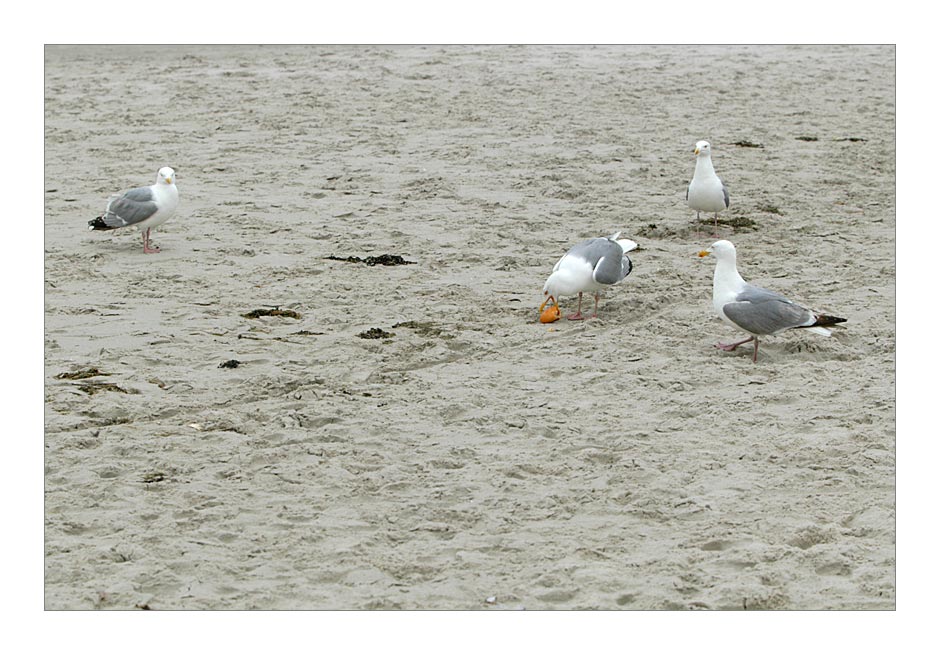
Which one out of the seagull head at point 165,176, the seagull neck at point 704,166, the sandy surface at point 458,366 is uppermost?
the seagull neck at point 704,166

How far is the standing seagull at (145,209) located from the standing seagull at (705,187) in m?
3.64

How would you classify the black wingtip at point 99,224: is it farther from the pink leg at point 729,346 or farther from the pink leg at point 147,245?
the pink leg at point 729,346

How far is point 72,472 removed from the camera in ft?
18.1

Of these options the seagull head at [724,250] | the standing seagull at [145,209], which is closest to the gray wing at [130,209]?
the standing seagull at [145,209]

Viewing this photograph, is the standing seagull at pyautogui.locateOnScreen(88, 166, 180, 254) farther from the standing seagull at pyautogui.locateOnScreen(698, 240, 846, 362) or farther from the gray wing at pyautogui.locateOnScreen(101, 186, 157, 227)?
the standing seagull at pyautogui.locateOnScreen(698, 240, 846, 362)

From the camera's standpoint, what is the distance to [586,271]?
7414 millimetres

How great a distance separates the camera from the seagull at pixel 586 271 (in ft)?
24.3

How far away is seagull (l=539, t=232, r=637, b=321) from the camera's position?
292 inches

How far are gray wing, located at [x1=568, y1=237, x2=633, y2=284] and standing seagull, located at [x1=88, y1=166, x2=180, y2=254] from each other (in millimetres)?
2998

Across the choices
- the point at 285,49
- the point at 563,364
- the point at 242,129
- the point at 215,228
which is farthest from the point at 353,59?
the point at 563,364

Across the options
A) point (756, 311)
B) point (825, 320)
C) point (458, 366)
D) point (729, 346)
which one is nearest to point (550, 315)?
point (458, 366)

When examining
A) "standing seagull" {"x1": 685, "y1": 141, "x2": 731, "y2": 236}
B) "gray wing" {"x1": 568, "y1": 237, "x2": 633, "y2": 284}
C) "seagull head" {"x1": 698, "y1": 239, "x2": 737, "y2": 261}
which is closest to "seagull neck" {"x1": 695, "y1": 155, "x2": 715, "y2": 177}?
"standing seagull" {"x1": 685, "y1": 141, "x2": 731, "y2": 236}

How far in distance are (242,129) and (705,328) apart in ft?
20.1

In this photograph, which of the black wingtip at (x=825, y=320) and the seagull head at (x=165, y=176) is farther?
the seagull head at (x=165, y=176)
